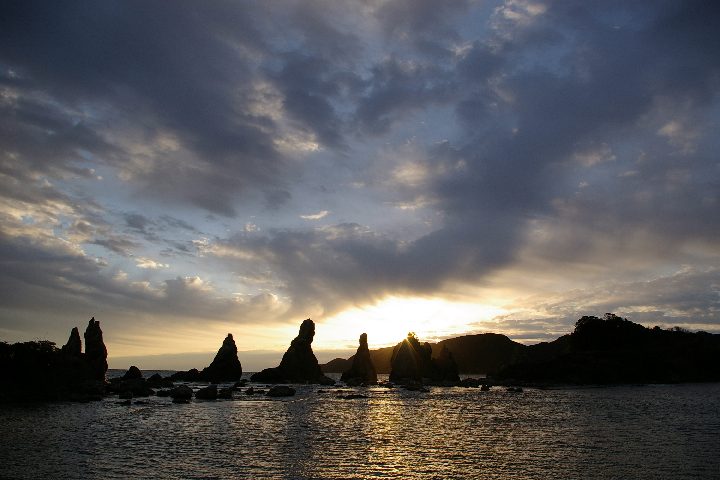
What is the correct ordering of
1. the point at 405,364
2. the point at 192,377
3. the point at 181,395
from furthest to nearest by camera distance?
the point at 405,364, the point at 192,377, the point at 181,395

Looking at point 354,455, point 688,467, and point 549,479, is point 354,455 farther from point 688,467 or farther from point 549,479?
point 688,467

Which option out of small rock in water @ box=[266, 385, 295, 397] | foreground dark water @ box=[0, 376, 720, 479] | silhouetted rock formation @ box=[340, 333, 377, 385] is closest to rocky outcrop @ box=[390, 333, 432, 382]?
silhouetted rock formation @ box=[340, 333, 377, 385]

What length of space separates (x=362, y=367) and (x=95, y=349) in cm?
9281

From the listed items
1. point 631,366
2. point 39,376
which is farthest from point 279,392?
point 631,366

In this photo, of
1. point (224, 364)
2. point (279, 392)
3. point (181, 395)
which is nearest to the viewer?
point (181, 395)

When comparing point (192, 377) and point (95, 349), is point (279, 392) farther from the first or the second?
point (192, 377)

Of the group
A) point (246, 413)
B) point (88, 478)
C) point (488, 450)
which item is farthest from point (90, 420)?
point (488, 450)

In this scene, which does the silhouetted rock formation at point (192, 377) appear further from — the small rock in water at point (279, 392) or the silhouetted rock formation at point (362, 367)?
the small rock in water at point (279, 392)

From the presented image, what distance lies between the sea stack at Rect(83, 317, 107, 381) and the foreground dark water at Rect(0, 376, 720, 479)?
84350 mm

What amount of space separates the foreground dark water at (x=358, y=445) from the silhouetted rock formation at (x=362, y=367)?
4714 inches

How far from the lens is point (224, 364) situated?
176m

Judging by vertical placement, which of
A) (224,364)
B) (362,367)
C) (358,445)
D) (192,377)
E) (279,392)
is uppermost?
(224,364)

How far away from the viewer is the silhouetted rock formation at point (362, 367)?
183 meters

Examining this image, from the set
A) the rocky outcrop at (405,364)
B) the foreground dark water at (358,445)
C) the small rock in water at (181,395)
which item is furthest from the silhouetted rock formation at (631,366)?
the small rock in water at (181,395)
